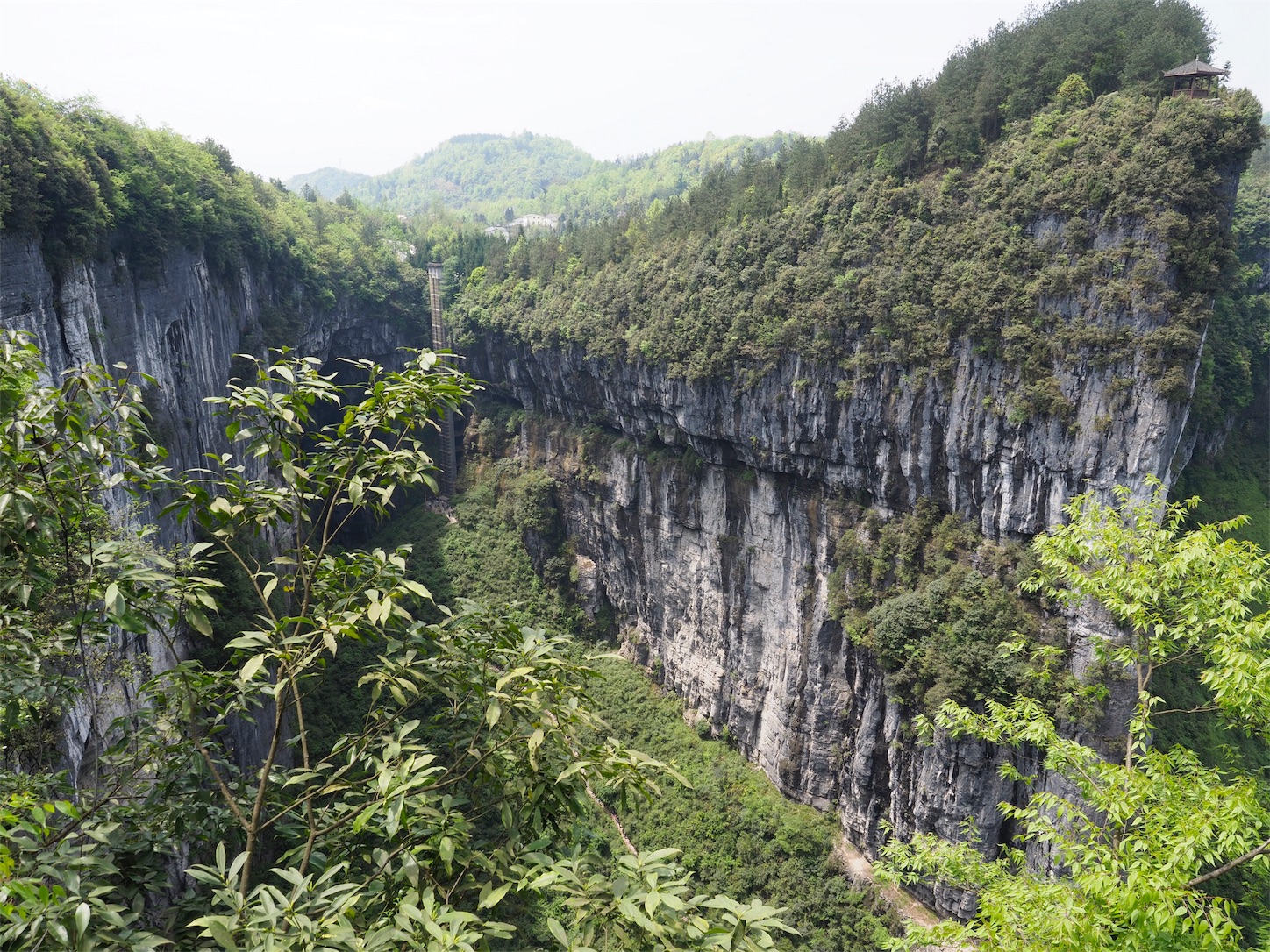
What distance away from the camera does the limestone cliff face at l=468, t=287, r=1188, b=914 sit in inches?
754

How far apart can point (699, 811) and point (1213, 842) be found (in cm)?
2250

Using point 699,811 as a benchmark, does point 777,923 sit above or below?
above

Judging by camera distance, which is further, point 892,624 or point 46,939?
point 892,624

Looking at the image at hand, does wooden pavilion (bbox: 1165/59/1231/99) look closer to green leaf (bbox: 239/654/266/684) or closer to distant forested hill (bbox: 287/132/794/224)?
green leaf (bbox: 239/654/266/684)

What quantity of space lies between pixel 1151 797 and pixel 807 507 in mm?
20029

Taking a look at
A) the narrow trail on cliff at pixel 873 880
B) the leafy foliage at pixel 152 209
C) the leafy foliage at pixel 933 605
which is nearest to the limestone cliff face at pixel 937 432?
the leafy foliage at pixel 933 605

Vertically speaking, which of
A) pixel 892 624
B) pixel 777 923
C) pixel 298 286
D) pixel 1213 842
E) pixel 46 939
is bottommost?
pixel 892 624

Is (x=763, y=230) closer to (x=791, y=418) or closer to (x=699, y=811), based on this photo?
(x=791, y=418)

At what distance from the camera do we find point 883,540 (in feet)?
74.8

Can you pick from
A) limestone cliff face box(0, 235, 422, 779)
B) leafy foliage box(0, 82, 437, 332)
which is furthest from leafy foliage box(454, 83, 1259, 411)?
leafy foliage box(0, 82, 437, 332)

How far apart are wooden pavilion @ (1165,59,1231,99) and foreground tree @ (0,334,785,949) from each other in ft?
73.3

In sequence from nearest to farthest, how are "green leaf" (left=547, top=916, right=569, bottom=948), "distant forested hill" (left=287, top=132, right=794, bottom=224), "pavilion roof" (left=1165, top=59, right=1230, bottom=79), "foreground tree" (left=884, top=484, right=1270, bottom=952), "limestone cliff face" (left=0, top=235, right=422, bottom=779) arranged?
"green leaf" (left=547, top=916, right=569, bottom=948)
"foreground tree" (left=884, top=484, right=1270, bottom=952)
"limestone cliff face" (left=0, top=235, right=422, bottom=779)
"pavilion roof" (left=1165, top=59, right=1230, bottom=79)
"distant forested hill" (left=287, top=132, right=794, bottom=224)

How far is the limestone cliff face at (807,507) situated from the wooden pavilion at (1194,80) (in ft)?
23.1

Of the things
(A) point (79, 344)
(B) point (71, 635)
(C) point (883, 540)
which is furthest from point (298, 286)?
(B) point (71, 635)
